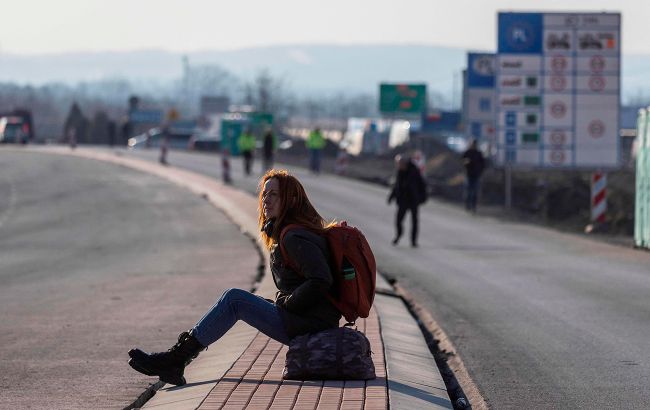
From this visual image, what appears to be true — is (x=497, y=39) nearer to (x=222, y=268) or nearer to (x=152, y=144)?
(x=222, y=268)

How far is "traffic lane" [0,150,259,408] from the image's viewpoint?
31.4 ft

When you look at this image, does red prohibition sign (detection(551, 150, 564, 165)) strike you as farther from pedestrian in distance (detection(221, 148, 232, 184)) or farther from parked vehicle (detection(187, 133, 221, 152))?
parked vehicle (detection(187, 133, 221, 152))

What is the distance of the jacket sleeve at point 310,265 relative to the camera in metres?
8.20

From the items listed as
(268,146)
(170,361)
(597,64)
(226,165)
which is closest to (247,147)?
(268,146)

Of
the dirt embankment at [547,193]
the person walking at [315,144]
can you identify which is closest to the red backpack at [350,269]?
the dirt embankment at [547,193]

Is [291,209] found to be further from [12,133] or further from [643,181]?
[12,133]

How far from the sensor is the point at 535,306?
14445 mm

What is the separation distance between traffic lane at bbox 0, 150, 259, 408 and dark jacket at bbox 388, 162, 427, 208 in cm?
265

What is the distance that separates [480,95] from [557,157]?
34.0 feet

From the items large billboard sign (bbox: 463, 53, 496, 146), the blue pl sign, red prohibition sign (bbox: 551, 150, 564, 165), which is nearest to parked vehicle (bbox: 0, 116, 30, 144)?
large billboard sign (bbox: 463, 53, 496, 146)

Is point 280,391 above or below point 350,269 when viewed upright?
below

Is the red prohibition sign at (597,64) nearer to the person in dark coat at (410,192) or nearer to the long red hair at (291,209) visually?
the person in dark coat at (410,192)

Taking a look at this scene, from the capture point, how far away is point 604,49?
119ft

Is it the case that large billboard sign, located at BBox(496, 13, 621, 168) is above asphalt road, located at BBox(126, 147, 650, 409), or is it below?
above
